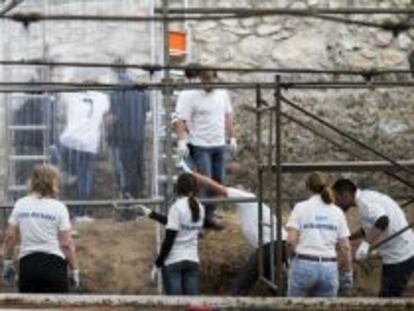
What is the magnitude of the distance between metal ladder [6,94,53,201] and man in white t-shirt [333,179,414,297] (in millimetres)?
2949

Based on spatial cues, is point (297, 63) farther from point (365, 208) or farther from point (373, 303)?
point (373, 303)

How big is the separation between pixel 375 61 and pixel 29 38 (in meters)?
4.53

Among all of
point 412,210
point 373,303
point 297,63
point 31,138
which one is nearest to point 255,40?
point 297,63

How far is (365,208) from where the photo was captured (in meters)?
11.6

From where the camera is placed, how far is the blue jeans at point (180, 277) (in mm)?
11445

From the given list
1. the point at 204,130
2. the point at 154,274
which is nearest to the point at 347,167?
the point at 204,130

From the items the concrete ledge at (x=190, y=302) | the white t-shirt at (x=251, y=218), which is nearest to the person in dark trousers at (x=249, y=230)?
the white t-shirt at (x=251, y=218)

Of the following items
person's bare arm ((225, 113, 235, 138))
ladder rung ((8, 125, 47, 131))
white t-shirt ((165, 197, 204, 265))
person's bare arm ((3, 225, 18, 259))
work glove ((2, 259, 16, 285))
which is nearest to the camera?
person's bare arm ((3, 225, 18, 259))

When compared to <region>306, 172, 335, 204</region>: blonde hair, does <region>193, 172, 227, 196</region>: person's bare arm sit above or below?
below

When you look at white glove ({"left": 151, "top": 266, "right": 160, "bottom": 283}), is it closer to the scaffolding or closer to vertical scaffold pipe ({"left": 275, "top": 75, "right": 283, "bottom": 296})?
the scaffolding

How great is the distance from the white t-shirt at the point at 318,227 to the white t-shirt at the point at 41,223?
5.53ft

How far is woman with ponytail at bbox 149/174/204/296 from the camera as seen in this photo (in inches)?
447

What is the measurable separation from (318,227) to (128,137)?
2.95m

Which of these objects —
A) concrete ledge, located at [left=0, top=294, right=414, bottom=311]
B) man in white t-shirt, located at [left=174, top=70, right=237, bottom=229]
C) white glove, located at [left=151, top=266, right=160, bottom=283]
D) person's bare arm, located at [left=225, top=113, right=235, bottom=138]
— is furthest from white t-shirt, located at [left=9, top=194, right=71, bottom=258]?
person's bare arm, located at [left=225, top=113, right=235, bottom=138]
